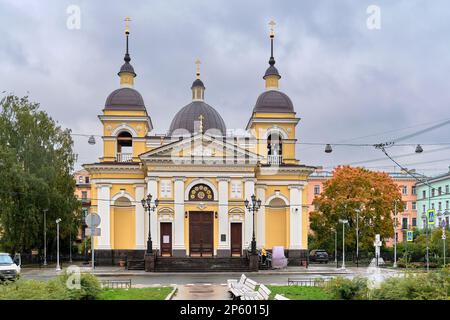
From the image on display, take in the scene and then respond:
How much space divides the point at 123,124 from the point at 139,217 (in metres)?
7.88

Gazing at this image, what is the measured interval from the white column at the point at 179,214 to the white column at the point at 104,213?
5660 mm

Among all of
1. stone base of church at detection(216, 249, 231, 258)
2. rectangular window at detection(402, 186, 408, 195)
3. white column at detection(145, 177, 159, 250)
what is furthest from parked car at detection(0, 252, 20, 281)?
rectangular window at detection(402, 186, 408, 195)

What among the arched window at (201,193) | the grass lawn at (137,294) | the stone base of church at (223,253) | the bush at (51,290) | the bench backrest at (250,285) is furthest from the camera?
the arched window at (201,193)

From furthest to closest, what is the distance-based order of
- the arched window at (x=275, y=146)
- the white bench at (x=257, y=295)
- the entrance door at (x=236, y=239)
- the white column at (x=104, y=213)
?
the arched window at (x=275, y=146) → the white column at (x=104, y=213) → the entrance door at (x=236, y=239) → the white bench at (x=257, y=295)

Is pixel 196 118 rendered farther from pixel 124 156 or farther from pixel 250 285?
pixel 250 285

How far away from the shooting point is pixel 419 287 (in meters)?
13.9

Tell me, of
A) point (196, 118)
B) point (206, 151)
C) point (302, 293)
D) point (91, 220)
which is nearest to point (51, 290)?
point (91, 220)

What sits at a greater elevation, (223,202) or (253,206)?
(223,202)

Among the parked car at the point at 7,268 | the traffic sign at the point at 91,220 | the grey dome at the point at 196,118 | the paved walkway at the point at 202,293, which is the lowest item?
the paved walkway at the point at 202,293

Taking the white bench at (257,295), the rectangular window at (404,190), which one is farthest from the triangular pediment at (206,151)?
the rectangular window at (404,190)

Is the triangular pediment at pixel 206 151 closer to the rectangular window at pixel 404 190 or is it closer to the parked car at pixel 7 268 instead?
the parked car at pixel 7 268

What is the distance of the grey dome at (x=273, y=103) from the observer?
50.3 metres

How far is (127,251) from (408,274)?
3520cm
